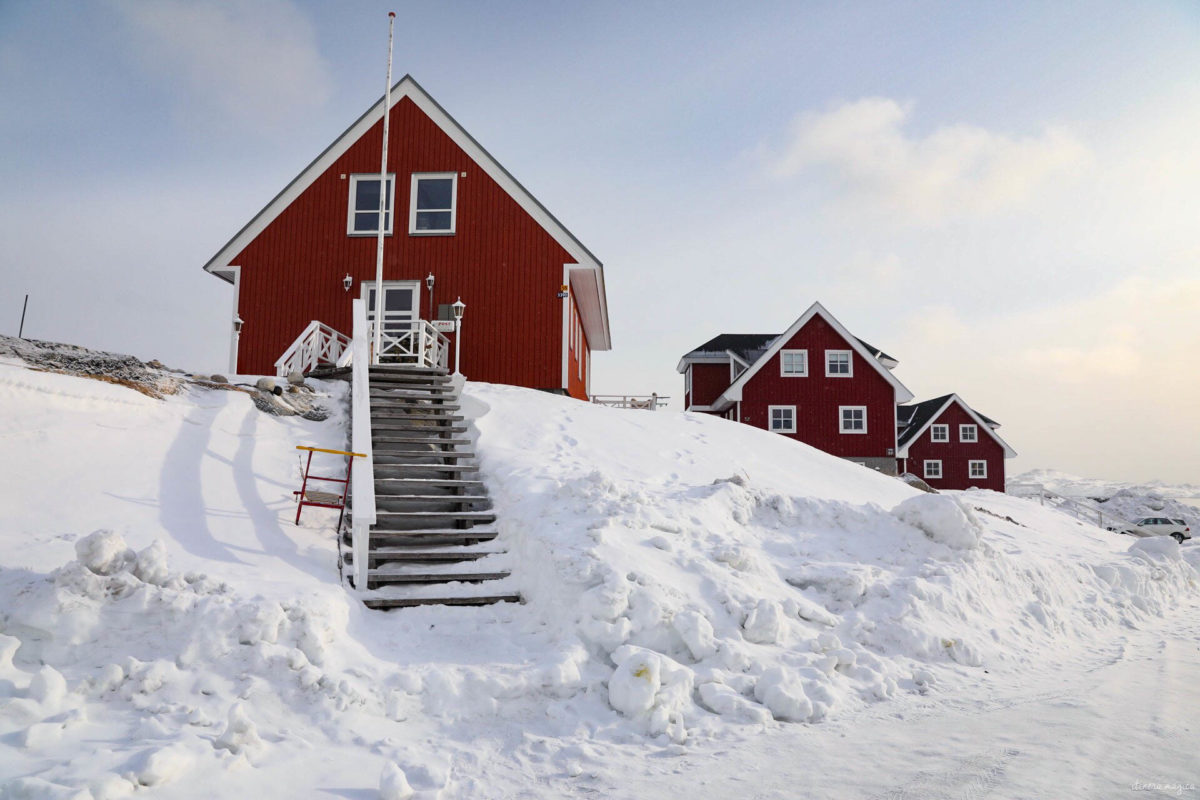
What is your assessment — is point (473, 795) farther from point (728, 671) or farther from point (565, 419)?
point (565, 419)

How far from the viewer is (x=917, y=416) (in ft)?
125

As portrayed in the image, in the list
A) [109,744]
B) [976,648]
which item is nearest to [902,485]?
[976,648]

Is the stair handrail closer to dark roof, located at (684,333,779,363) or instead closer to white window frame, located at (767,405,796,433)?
white window frame, located at (767,405,796,433)

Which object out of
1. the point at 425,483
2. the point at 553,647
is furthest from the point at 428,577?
the point at 425,483

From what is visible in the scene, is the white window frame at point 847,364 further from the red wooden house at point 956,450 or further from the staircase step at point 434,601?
the staircase step at point 434,601

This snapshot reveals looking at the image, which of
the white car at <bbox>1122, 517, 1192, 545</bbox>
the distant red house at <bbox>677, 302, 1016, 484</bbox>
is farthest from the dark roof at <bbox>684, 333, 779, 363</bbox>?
the white car at <bbox>1122, 517, 1192, 545</bbox>

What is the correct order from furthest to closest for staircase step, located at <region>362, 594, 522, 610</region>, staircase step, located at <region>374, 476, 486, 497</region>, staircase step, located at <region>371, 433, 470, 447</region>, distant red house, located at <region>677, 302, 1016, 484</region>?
1. distant red house, located at <region>677, 302, 1016, 484</region>
2. staircase step, located at <region>371, 433, 470, 447</region>
3. staircase step, located at <region>374, 476, 486, 497</region>
4. staircase step, located at <region>362, 594, 522, 610</region>

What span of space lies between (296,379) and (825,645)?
9.94 meters

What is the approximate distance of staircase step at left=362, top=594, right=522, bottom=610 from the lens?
6.42 metres

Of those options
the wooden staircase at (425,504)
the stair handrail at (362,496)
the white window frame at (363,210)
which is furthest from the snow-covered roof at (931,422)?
the stair handrail at (362,496)

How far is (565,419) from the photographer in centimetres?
1295

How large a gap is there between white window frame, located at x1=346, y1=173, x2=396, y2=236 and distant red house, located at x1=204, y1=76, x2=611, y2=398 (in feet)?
0.09

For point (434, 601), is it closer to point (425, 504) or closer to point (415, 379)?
point (425, 504)

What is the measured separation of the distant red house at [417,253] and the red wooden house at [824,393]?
13032 mm
